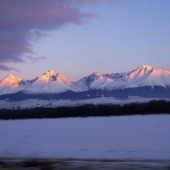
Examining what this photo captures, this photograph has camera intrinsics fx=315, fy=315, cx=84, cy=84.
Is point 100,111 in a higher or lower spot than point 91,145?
higher

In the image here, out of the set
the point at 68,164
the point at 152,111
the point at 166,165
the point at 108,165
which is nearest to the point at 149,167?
the point at 166,165

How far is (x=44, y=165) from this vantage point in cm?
781

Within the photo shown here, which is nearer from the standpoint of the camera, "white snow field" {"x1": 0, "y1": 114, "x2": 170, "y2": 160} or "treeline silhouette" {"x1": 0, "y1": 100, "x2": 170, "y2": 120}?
"white snow field" {"x1": 0, "y1": 114, "x2": 170, "y2": 160}

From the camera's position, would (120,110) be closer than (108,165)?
No

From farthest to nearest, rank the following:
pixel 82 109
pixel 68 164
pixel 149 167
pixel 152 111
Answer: pixel 82 109 < pixel 152 111 < pixel 68 164 < pixel 149 167

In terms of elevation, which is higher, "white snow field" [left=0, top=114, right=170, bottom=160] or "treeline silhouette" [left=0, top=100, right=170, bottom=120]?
"treeline silhouette" [left=0, top=100, right=170, bottom=120]

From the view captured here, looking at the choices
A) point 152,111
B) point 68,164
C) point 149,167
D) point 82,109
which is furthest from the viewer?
point 82,109

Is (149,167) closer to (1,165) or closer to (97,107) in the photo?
(1,165)

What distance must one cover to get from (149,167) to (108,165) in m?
0.99

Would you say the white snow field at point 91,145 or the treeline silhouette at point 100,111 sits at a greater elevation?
the treeline silhouette at point 100,111

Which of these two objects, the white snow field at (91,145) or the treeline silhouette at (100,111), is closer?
the white snow field at (91,145)

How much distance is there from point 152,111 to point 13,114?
40.6 metres

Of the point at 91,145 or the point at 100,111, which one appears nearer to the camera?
the point at 91,145

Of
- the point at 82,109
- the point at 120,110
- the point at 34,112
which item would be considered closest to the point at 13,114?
the point at 34,112
